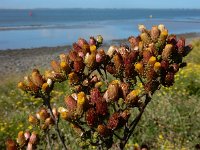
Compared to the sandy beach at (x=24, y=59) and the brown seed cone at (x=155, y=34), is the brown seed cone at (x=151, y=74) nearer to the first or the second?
the brown seed cone at (x=155, y=34)

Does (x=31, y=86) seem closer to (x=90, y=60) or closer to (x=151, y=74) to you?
(x=90, y=60)

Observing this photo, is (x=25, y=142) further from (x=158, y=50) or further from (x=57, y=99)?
(x=57, y=99)

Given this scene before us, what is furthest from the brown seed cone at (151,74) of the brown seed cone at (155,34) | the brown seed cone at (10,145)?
the brown seed cone at (10,145)

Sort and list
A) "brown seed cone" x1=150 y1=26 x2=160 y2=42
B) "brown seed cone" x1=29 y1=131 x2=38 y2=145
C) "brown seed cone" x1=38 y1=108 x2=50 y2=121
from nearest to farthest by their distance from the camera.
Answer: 1. "brown seed cone" x1=29 y1=131 x2=38 y2=145
2. "brown seed cone" x1=150 y1=26 x2=160 y2=42
3. "brown seed cone" x1=38 y1=108 x2=50 y2=121

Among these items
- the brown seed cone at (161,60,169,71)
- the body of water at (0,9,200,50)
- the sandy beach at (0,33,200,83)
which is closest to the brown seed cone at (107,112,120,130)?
the brown seed cone at (161,60,169,71)

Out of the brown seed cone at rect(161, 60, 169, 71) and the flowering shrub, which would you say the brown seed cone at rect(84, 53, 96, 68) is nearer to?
the flowering shrub

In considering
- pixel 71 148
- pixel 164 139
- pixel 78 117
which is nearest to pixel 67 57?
pixel 78 117
